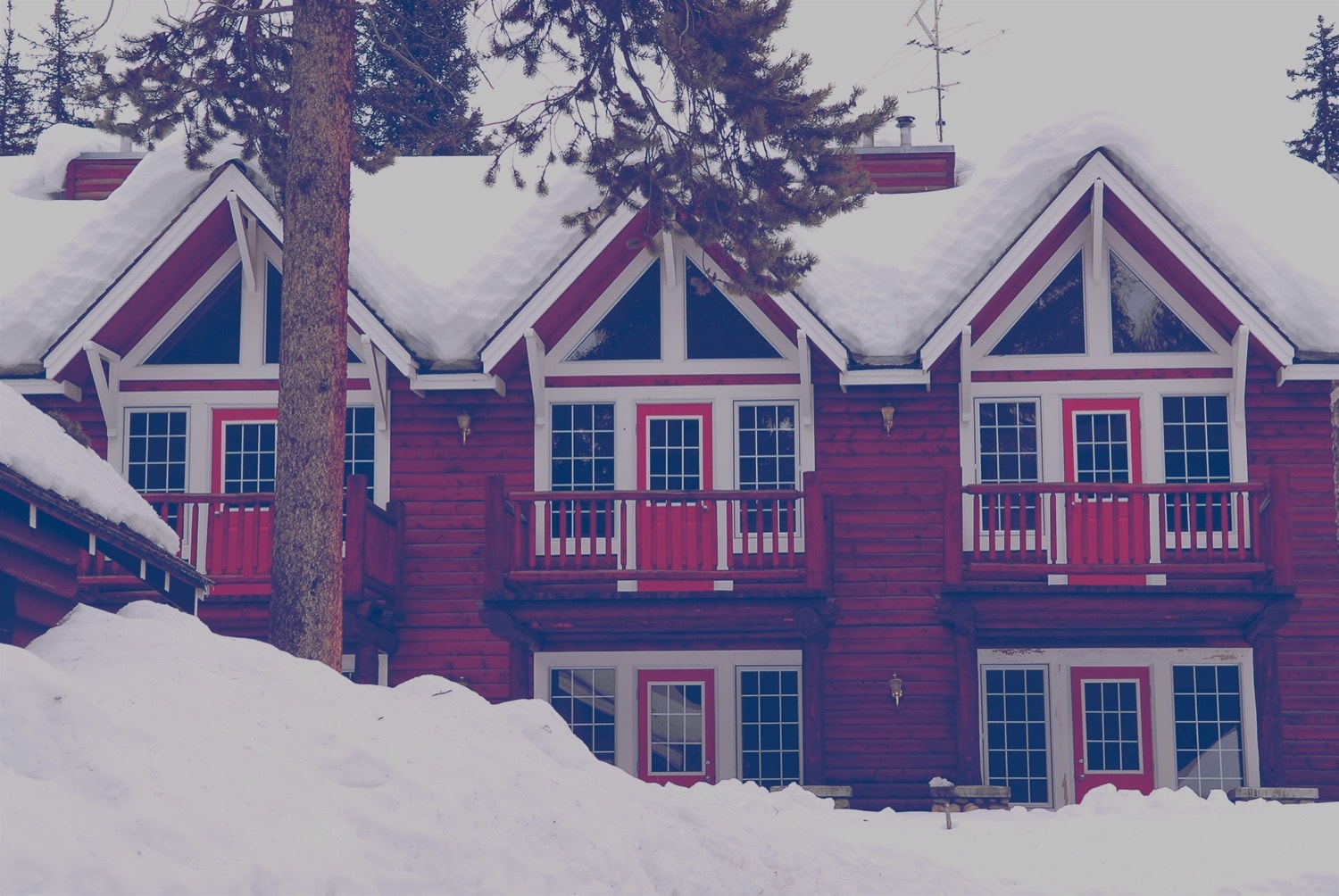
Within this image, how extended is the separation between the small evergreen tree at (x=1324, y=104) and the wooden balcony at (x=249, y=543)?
77.8 feet

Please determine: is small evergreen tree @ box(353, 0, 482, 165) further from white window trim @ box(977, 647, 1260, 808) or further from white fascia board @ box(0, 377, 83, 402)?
white window trim @ box(977, 647, 1260, 808)

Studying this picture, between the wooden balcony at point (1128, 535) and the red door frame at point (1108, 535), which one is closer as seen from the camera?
the wooden balcony at point (1128, 535)

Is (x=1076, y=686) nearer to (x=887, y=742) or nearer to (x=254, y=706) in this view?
(x=887, y=742)

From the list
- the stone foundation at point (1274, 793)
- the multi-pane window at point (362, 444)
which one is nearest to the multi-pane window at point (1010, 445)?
the stone foundation at point (1274, 793)

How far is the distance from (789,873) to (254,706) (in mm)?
3692

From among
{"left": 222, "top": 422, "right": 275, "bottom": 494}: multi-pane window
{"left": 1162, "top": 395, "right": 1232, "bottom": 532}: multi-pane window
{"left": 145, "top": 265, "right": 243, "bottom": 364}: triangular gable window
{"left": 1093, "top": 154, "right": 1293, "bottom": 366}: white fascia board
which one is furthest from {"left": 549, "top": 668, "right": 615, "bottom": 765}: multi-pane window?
{"left": 1093, "top": 154, "right": 1293, "bottom": 366}: white fascia board

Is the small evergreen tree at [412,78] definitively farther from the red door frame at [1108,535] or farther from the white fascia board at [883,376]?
the red door frame at [1108,535]

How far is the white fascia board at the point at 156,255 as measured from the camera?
18359 millimetres

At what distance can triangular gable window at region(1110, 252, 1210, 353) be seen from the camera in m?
19.3

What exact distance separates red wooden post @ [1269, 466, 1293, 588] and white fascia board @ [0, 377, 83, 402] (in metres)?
14.1

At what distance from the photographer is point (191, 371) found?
19.7 meters

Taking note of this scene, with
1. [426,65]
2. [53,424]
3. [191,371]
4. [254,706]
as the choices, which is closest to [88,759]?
[254,706]

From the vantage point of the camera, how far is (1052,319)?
19469 mm

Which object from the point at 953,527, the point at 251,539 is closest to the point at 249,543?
the point at 251,539
